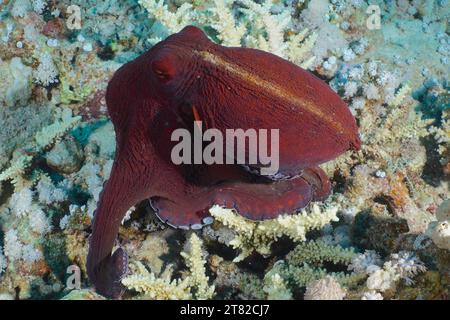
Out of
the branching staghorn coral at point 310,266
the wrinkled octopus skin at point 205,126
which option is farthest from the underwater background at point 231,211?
the wrinkled octopus skin at point 205,126

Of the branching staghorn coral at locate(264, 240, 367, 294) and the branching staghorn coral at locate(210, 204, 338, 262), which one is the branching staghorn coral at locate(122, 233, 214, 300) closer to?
the branching staghorn coral at locate(210, 204, 338, 262)

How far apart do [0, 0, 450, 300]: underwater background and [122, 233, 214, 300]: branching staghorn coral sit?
0.01m

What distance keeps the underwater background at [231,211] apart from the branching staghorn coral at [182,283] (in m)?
0.01

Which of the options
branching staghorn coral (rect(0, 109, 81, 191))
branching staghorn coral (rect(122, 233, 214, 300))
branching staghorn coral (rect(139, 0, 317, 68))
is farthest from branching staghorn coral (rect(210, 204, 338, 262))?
branching staghorn coral (rect(0, 109, 81, 191))

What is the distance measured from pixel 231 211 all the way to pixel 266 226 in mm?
323

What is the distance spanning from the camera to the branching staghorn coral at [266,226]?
3.28 m

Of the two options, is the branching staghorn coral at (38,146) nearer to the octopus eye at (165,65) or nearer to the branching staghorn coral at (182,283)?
the branching staghorn coral at (182,283)

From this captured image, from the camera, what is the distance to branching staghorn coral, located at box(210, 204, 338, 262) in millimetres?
3275

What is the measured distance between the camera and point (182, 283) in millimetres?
3252
